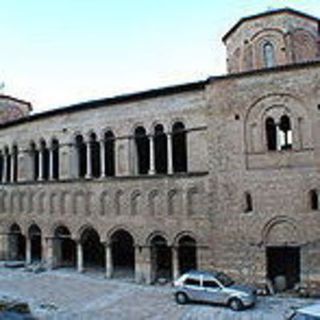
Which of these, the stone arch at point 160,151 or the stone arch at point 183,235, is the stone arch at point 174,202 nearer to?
the stone arch at point 183,235

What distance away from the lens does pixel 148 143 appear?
75.9 ft

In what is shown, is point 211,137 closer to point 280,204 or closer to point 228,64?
point 280,204

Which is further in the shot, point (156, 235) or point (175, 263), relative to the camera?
point (156, 235)

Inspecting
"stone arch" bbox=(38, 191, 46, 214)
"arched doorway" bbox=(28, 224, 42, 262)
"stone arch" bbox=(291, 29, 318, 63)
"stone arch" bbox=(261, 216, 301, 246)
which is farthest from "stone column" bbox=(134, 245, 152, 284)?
"stone arch" bbox=(291, 29, 318, 63)

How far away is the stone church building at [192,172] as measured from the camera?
1844 centimetres

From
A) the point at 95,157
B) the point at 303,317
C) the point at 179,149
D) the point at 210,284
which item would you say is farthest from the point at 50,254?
the point at 303,317

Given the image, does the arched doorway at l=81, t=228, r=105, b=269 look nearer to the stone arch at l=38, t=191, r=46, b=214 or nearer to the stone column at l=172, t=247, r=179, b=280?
the stone arch at l=38, t=191, r=46, b=214

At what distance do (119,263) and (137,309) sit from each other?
929cm

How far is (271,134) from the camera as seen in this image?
1947cm

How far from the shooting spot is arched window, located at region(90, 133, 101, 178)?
2441 centimetres

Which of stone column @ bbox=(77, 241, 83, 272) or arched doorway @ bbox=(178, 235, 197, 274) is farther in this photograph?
stone column @ bbox=(77, 241, 83, 272)

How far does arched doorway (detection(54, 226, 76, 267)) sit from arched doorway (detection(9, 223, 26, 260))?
3.30 metres

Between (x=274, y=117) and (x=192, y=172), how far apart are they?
4737 mm

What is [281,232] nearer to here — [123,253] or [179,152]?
[179,152]
